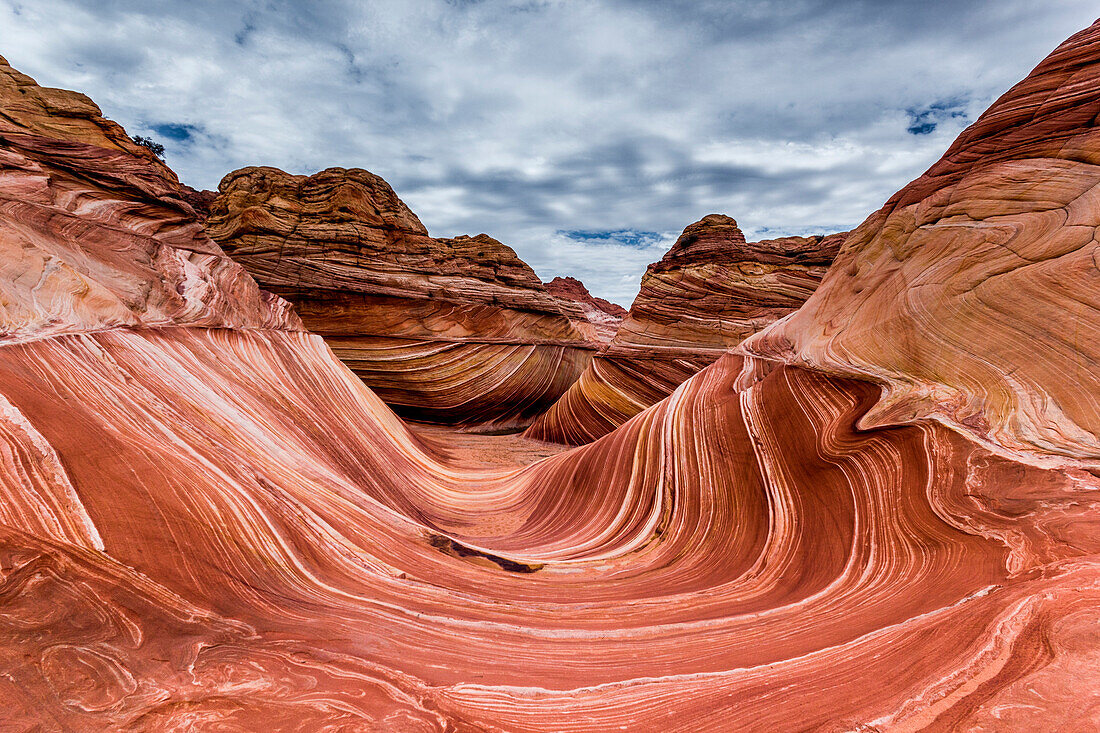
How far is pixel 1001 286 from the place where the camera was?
8.95 ft

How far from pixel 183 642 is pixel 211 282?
5.28 m

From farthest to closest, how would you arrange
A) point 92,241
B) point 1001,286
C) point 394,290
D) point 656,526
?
point 394,290 → point 92,241 → point 656,526 → point 1001,286

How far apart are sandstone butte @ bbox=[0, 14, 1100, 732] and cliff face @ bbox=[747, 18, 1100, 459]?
0.02 m

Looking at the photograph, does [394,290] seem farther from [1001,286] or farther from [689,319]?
[1001,286]

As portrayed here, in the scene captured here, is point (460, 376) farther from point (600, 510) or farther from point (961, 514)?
Answer: point (961, 514)

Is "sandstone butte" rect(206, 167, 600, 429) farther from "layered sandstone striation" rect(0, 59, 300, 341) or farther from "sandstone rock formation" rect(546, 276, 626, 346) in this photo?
"sandstone rock formation" rect(546, 276, 626, 346)

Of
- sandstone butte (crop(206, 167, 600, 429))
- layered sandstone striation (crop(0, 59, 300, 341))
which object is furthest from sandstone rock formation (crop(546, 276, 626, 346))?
layered sandstone striation (crop(0, 59, 300, 341))

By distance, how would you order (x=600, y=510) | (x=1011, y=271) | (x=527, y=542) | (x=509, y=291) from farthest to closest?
(x=509, y=291), (x=600, y=510), (x=527, y=542), (x=1011, y=271)

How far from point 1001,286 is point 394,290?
10.6 m

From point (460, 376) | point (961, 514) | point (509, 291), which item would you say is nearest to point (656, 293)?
point (509, 291)

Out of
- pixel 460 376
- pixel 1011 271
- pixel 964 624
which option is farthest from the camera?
pixel 460 376

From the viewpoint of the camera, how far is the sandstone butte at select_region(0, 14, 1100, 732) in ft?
4.78

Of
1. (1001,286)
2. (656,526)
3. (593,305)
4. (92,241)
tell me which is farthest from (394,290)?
(593,305)

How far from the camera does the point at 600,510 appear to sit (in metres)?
4.35
